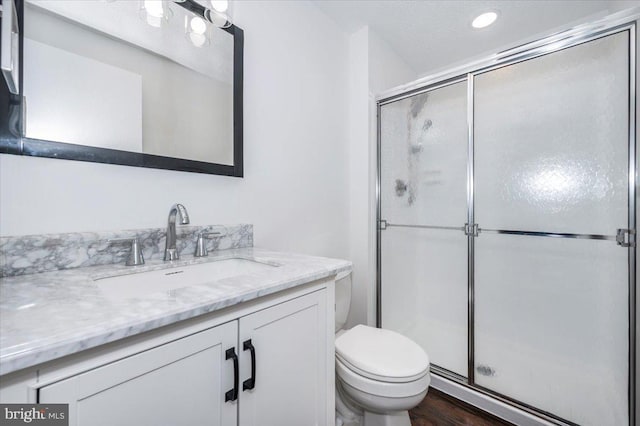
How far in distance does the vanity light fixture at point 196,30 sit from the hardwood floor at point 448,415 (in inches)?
82.4

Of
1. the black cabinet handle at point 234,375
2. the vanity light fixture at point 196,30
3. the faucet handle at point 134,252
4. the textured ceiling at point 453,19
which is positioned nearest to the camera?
the black cabinet handle at point 234,375

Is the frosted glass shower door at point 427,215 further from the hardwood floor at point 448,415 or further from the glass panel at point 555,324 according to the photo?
the hardwood floor at point 448,415

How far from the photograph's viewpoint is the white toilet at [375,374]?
3.56 ft

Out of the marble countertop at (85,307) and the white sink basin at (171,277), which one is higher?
the marble countertop at (85,307)

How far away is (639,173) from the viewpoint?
3.93 ft

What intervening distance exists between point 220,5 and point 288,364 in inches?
59.0

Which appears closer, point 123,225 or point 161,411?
point 161,411

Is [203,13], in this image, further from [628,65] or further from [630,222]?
[630,222]

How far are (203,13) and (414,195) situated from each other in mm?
1734

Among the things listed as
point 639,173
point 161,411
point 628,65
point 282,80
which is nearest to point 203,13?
point 282,80

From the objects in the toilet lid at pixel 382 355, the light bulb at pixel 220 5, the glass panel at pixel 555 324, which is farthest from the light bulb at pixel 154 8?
the glass panel at pixel 555 324

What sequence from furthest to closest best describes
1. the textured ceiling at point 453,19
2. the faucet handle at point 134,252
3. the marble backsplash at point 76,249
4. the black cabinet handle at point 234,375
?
the textured ceiling at point 453,19
the faucet handle at point 134,252
the marble backsplash at point 76,249
the black cabinet handle at point 234,375

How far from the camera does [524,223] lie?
1.72 m

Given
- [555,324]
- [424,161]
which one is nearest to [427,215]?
[424,161]
